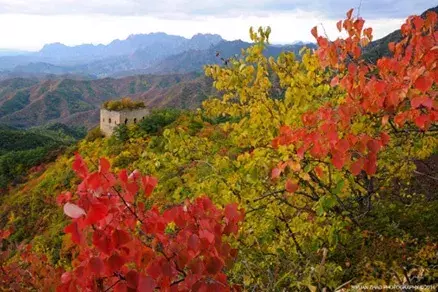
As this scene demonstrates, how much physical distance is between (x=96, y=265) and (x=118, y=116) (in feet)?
113

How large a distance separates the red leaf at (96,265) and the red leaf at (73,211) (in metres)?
0.28

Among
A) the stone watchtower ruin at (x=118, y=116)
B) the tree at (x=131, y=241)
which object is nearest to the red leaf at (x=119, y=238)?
the tree at (x=131, y=241)

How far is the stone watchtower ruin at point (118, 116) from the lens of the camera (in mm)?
35875

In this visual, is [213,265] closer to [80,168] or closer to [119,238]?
[119,238]

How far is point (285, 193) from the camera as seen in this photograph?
19.6ft

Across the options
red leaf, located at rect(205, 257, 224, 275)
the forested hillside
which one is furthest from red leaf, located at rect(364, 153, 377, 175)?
red leaf, located at rect(205, 257, 224, 275)

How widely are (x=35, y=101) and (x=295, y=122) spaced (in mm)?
196372

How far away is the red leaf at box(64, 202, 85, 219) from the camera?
211 cm

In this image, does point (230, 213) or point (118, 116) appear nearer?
point (230, 213)

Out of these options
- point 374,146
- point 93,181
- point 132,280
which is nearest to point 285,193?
point 374,146

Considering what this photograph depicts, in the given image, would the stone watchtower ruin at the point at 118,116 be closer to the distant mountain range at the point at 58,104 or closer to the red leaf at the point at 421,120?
the red leaf at the point at 421,120

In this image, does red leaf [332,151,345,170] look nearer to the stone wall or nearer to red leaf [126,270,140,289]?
red leaf [126,270,140,289]

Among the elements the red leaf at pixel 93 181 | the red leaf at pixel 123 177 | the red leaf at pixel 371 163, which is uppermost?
the red leaf at pixel 371 163

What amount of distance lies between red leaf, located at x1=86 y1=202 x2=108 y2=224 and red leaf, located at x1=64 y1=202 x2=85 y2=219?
0.22ft
